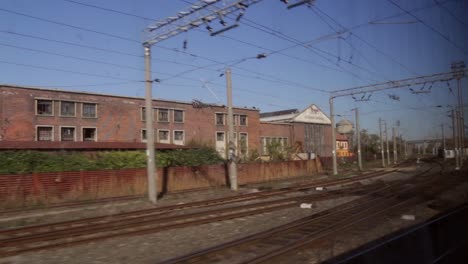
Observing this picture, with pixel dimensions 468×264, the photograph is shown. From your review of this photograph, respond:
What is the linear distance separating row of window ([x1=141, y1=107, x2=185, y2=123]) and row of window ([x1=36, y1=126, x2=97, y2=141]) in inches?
269

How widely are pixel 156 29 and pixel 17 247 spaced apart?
13.4 meters

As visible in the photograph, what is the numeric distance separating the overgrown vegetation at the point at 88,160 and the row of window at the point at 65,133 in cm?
1336

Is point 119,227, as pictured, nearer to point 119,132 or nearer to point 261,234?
point 261,234

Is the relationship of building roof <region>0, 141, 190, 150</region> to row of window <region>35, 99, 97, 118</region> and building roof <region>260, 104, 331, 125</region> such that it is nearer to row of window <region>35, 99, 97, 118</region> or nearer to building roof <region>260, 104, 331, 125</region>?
row of window <region>35, 99, 97, 118</region>

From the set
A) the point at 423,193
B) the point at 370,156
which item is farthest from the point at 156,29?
the point at 370,156

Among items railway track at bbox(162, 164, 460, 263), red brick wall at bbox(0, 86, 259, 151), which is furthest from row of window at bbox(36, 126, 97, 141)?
railway track at bbox(162, 164, 460, 263)

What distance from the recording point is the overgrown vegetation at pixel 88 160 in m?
23.8

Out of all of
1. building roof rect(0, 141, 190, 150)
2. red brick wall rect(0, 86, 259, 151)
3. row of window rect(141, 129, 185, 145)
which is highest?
red brick wall rect(0, 86, 259, 151)

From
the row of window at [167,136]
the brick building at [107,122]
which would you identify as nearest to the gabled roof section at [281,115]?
the brick building at [107,122]

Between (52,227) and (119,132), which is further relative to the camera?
(119,132)

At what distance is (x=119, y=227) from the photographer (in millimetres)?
12820

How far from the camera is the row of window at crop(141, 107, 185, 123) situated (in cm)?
5042

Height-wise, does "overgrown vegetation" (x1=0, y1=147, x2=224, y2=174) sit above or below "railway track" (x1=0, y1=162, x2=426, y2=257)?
above

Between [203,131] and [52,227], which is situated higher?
[203,131]
